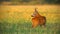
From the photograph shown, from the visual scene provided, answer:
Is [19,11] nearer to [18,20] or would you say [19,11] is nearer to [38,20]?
[18,20]

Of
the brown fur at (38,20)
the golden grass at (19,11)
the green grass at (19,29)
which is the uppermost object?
the golden grass at (19,11)

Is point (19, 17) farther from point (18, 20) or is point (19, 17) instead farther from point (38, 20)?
point (38, 20)

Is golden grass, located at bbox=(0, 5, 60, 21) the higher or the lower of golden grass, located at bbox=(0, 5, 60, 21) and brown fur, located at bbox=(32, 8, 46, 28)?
the higher

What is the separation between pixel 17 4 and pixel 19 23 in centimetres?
22

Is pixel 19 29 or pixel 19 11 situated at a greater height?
pixel 19 11

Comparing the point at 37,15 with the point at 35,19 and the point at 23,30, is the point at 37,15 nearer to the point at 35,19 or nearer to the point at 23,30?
the point at 35,19

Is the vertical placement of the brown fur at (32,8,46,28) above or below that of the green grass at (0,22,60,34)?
above

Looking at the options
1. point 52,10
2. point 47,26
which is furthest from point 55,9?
point 47,26

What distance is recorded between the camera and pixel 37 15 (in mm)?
1381

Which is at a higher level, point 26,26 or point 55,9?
point 55,9

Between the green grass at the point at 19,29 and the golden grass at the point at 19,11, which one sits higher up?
the golden grass at the point at 19,11

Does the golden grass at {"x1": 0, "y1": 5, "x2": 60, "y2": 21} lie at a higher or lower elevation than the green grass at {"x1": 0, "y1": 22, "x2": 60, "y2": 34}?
higher

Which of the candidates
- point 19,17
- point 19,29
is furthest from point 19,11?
point 19,29

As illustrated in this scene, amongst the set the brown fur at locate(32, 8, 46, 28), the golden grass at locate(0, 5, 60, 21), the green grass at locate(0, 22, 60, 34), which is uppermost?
the golden grass at locate(0, 5, 60, 21)
